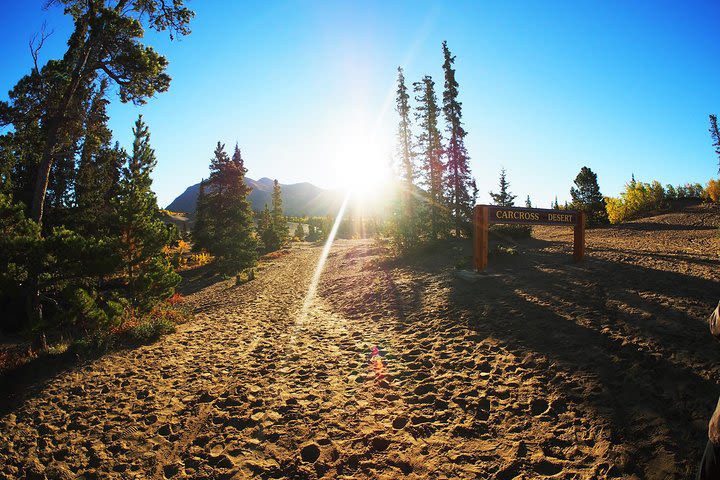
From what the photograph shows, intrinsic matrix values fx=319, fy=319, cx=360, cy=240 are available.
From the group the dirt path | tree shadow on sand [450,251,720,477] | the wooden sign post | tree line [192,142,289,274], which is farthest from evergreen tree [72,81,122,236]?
tree shadow on sand [450,251,720,477]

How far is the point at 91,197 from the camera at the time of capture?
21.0m

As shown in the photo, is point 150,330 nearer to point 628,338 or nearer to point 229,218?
point 628,338

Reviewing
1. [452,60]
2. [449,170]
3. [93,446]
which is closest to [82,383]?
[93,446]

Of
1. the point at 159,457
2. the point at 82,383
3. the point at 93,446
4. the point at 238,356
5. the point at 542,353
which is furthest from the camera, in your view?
the point at 238,356

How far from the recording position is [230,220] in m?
24.8

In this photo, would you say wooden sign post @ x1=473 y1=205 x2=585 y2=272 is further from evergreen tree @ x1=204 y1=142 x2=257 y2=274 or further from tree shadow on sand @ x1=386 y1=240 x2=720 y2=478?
evergreen tree @ x1=204 y1=142 x2=257 y2=274

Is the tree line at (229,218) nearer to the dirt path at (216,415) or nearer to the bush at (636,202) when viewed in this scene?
the dirt path at (216,415)

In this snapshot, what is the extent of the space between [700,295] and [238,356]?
1008cm

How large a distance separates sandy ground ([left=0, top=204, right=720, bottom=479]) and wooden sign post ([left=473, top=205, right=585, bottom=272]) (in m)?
1.97

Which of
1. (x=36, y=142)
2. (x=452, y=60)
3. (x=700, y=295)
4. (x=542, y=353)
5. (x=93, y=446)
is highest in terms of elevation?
(x=452, y=60)

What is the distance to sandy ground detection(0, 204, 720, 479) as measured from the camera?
372cm

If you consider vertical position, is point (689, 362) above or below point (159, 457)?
above

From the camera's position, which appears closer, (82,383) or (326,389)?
(326,389)

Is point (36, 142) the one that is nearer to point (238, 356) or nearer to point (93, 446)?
point (238, 356)
